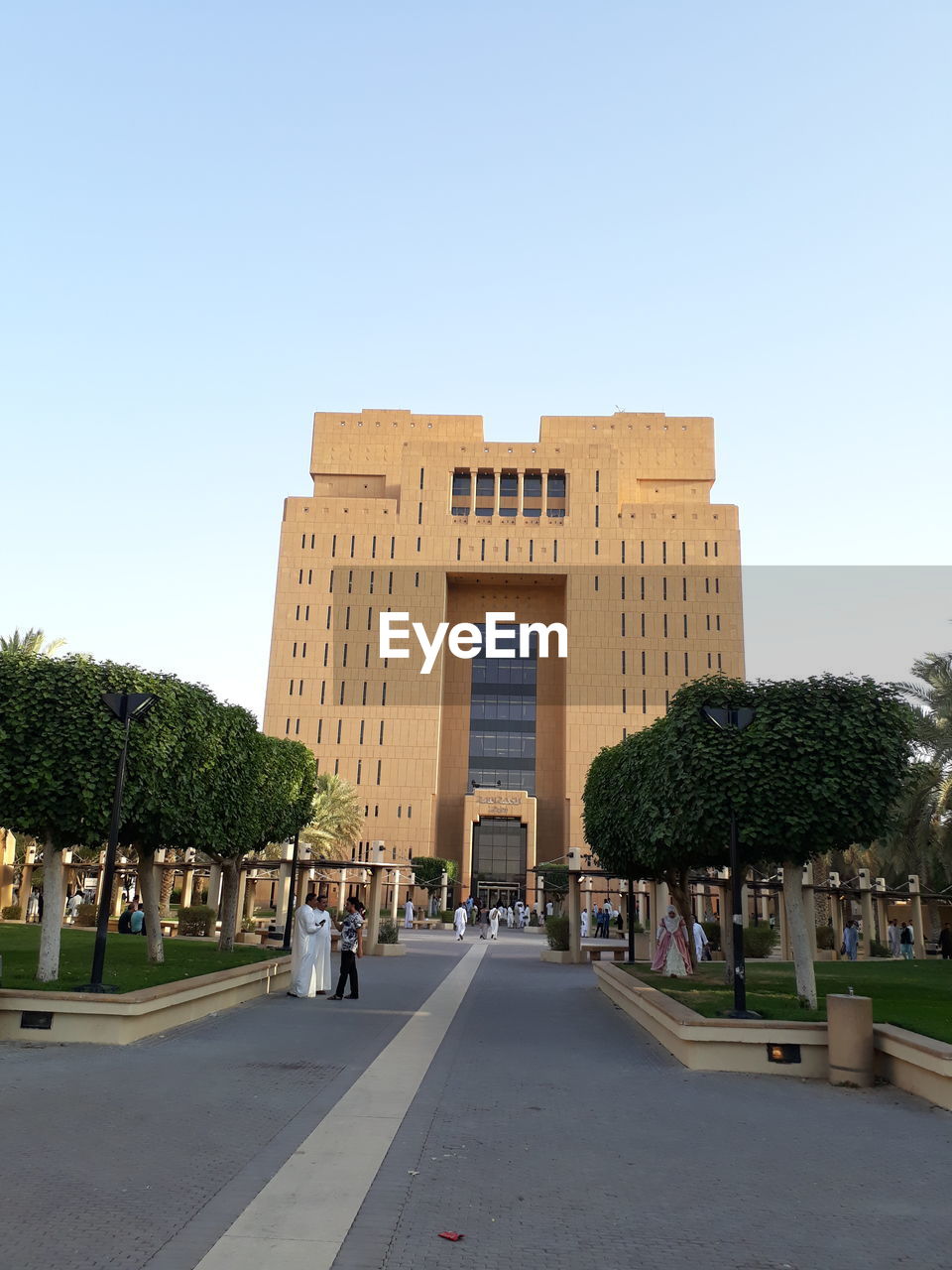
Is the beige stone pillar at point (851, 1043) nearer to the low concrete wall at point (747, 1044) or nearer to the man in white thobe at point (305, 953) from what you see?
the low concrete wall at point (747, 1044)

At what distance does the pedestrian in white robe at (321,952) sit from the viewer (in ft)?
57.3

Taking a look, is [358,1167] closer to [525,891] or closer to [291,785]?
[291,785]

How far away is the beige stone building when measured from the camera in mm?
77000

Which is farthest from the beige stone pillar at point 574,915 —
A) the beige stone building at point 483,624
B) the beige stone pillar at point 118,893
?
the beige stone building at point 483,624

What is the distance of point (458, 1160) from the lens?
674 cm

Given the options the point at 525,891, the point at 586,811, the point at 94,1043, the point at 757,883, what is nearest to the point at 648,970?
the point at 586,811

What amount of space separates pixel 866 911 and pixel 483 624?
2102 inches

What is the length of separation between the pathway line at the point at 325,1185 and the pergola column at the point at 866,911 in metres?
25.6

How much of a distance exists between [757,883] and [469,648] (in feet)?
182

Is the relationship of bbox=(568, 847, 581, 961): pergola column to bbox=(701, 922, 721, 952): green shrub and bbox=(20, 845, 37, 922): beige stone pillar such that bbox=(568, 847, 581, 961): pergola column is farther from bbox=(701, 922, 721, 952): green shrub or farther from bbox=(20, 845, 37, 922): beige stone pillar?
bbox=(20, 845, 37, 922): beige stone pillar

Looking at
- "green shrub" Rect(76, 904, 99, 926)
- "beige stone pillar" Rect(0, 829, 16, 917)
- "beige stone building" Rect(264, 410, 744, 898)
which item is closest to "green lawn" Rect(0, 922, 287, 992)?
"green shrub" Rect(76, 904, 99, 926)

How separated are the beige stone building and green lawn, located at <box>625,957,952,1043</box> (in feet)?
Answer: 167

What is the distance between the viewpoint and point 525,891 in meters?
76.6

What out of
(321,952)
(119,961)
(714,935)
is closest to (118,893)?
(714,935)
